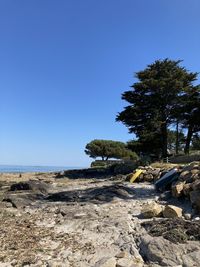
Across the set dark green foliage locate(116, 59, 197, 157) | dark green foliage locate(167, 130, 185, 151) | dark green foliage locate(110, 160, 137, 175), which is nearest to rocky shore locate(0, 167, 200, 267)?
dark green foliage locate(110, 160, 137, 175)

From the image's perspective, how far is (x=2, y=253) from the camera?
25.9 ft

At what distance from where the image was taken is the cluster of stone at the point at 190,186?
11.6 m

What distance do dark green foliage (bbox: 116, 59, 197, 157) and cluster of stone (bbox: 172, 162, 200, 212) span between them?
57.5 feet

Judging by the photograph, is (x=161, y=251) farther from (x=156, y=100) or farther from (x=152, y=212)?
(x=156, y=100)

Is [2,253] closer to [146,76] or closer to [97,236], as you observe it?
[97,236]

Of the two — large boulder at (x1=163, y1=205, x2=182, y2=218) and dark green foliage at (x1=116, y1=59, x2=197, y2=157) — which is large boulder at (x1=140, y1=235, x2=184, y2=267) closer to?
large boulder at (x1=163, y1=205, x2=182, y2=218)

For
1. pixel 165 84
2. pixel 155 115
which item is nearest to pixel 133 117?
pixel 155 115

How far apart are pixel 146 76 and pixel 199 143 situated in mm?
14313

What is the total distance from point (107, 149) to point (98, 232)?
42609 mm

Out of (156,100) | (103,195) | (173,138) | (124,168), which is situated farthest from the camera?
(173,138)

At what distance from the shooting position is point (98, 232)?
9375 mm

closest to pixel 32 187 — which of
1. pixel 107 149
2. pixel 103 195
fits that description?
pixel 103 195

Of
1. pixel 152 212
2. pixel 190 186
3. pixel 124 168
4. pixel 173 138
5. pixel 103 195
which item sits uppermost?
pixel 173 138

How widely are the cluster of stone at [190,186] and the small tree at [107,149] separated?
35.5 m
